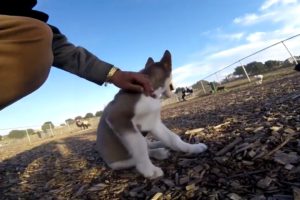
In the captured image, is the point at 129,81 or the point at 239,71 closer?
the point at 129,81

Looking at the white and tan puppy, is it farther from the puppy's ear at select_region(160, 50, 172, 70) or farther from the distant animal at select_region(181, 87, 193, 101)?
the distant animal at select_region(181, 87, 193, 101)

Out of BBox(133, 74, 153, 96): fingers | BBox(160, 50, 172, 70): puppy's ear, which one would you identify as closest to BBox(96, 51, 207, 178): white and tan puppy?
BBox(160, 50, 172, 70): puppy's ear

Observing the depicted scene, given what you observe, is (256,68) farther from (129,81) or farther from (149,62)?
(129,81)

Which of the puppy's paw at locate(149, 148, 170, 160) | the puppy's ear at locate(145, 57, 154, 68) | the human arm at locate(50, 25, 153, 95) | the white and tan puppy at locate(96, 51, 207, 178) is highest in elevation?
the puppy's ear at locate(145, 57, 154, 68)

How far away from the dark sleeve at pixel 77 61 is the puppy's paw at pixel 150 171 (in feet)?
3.50

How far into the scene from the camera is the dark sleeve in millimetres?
2131

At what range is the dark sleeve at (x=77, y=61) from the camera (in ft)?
6.99

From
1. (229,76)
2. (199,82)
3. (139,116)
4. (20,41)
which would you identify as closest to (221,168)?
(139,116)

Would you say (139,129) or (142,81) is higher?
(142,81)

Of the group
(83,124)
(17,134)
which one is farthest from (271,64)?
(17,134)

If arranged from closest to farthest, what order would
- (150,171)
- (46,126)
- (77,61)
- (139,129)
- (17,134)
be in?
(77,61) < (150,171) < (139,129) < (17,134) < (46,126)

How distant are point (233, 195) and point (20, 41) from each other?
1.57 m

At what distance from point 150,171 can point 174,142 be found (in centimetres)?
56

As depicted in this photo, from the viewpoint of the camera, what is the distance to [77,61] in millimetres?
2182
